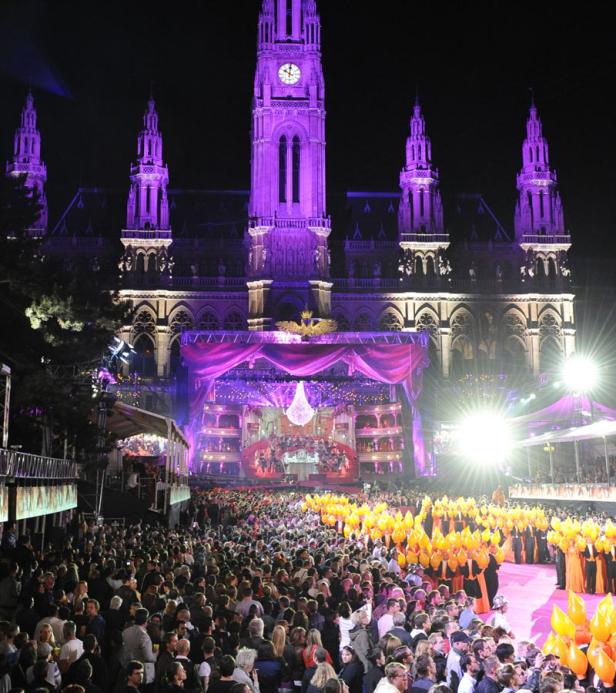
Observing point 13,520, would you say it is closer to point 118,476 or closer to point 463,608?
point 463,608

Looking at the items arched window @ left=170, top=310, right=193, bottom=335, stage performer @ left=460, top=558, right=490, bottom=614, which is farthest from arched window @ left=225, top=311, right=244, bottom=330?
stage performer @ left=460, top=558, right=490, bottom=614

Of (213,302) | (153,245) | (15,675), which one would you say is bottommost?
(15,675)

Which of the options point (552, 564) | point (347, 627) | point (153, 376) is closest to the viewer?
point (347, 627)

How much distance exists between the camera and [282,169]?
67312 millimetres

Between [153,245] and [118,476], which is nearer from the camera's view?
[118,476]

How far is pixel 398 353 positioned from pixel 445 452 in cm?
977

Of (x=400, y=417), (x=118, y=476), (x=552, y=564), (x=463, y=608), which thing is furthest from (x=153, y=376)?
(x=463, y=608)

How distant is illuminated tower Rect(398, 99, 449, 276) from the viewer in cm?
6862

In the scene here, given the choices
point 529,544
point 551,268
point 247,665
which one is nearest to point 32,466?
point 247,665

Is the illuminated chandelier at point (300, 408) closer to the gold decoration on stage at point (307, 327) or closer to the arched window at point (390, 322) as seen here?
the gold decoration on stage at point (307, 327)

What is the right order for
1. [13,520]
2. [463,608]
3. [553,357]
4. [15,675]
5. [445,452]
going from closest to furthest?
[15,675], [463,608], [13,520], [445,452], [553,357]

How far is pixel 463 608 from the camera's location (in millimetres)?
11664

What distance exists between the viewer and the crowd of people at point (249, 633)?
796 cm

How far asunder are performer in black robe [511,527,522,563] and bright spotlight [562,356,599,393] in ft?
39.9
